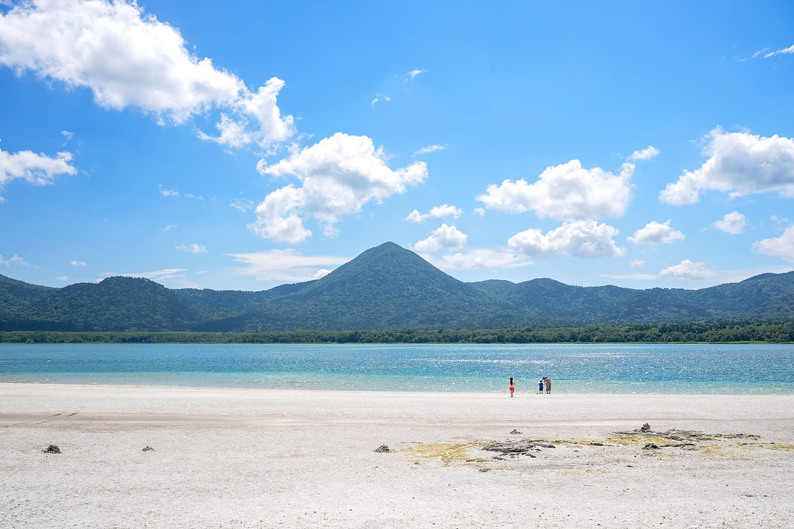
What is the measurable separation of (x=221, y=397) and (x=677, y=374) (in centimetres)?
5565

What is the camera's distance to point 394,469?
1483 centimetres

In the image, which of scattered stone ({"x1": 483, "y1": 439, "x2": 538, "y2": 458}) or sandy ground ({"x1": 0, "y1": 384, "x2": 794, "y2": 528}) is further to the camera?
scattered stone ({"x1": 483, "y1": 439, "x2": 538, "y2": 458})

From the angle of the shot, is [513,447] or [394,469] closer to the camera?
[394,469]

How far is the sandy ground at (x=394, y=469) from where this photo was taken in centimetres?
1055

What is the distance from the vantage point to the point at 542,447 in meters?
17.8

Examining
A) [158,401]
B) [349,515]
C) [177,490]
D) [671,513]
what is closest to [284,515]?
[349,515]

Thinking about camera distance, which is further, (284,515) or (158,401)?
(158,401)

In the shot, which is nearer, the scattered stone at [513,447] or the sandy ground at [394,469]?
the sandy ground at [394,469]

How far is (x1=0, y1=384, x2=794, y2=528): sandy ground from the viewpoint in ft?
34.6

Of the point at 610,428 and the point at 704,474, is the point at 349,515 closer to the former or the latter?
the point at 704,474

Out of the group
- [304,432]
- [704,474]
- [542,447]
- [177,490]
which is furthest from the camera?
[304,432]

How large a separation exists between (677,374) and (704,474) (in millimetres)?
59042

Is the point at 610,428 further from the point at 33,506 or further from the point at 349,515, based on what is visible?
the point at 33,506

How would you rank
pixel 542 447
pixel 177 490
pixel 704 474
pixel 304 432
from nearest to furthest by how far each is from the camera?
pixel 177 490 < pixel 704 474 < pixel 542 447 < pixel 304 432
